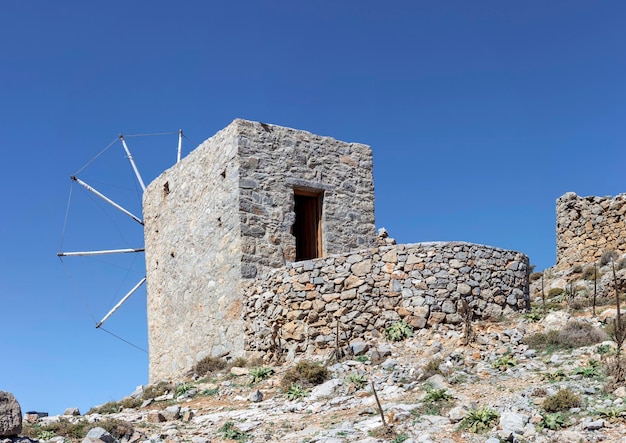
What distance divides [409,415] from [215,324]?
313 inches

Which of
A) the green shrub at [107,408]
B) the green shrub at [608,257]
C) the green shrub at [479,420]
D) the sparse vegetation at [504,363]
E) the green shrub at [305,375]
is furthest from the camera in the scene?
the green shrub at [608,257]

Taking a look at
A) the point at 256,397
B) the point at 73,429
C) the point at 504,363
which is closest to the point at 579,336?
the point at 504,363

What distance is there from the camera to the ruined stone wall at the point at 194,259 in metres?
→ 18.6

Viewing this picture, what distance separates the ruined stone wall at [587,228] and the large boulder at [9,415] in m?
20.7

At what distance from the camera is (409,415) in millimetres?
11859

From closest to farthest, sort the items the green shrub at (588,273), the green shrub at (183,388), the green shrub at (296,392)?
the green shrub at (296,392)
the green shrub at (183,388)
the green shrub at (588,273)

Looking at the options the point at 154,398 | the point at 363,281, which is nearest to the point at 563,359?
A: the point at 363,281

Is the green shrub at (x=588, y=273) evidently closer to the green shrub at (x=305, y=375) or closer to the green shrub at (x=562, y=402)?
the green shrub at (x=305, y=375)

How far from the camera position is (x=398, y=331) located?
16156mm

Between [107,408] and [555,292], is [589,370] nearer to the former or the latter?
[107,408]

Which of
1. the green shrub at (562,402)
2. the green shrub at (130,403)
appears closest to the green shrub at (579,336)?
the green shrub at (562,402)

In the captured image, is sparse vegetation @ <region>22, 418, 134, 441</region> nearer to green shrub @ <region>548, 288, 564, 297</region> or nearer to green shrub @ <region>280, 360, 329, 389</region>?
green shrub @ <region>280, 360, 329, 389</region>

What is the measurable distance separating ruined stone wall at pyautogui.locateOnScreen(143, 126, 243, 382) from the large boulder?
8368mm

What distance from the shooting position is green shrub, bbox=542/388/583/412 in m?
11.3
